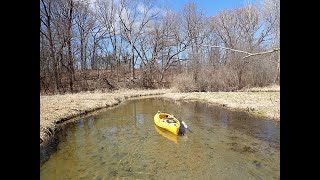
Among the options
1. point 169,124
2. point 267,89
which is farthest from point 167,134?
point 267,89

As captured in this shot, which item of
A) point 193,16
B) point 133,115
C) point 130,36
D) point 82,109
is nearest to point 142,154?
point 133,115

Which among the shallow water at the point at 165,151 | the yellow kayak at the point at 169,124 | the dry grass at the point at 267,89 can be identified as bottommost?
the shallow water at the point at 165,151

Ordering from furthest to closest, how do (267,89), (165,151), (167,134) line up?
(267,89), (167,134), (165,151)

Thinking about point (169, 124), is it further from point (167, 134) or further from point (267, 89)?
point (267, 89)

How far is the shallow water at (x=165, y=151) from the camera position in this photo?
6711 millimetres

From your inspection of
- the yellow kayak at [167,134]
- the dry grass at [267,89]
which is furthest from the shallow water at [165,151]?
the dry grass at [267,89]

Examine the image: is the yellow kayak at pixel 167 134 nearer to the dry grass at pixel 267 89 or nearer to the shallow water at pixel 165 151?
the shallow water at pixel 165 151

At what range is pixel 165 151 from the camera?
8.45 meters

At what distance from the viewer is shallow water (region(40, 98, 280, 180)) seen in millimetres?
6711

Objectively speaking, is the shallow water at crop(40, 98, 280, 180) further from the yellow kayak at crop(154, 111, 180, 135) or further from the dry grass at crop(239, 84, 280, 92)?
the dry grass at crop(239, 84, 280, 92)
